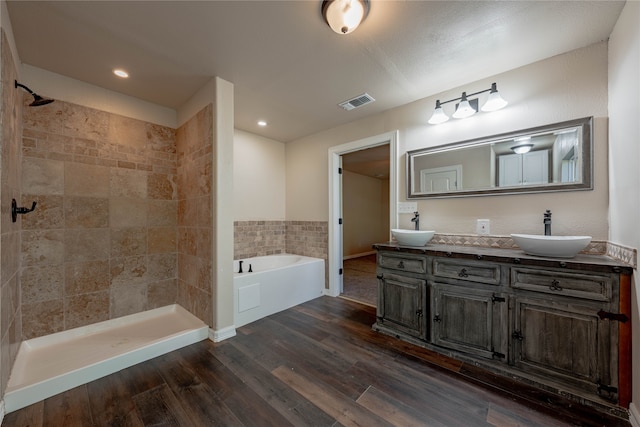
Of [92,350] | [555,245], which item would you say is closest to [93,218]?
[92,350]

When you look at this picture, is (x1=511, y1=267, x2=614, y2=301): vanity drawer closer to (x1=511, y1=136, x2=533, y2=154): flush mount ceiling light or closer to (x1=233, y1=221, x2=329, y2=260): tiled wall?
(x1=511, y1=136, x2=533, y2=154): flush mount ceiling light

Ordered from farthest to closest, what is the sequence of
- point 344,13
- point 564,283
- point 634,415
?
point 564,283 < point 344,13 < point 634,415

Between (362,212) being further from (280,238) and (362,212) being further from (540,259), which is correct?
(540,259)

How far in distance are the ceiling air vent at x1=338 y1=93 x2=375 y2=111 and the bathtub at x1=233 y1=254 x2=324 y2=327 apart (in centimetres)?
210

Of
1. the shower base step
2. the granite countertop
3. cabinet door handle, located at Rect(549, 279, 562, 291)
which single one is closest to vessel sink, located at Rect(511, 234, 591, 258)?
the granite countertop

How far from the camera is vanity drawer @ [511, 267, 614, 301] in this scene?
4.87 feet

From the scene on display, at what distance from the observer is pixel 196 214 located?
2.59 m

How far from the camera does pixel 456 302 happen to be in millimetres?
2010

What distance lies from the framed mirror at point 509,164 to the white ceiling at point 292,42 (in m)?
0.63

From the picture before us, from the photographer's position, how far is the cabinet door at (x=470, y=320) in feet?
5.98

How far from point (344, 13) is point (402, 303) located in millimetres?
2330

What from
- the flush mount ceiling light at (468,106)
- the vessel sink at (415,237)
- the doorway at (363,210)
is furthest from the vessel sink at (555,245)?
the doorway at (363,210)

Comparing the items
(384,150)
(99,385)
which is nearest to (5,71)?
(99,385)

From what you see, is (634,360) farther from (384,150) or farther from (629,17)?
(384,150)
